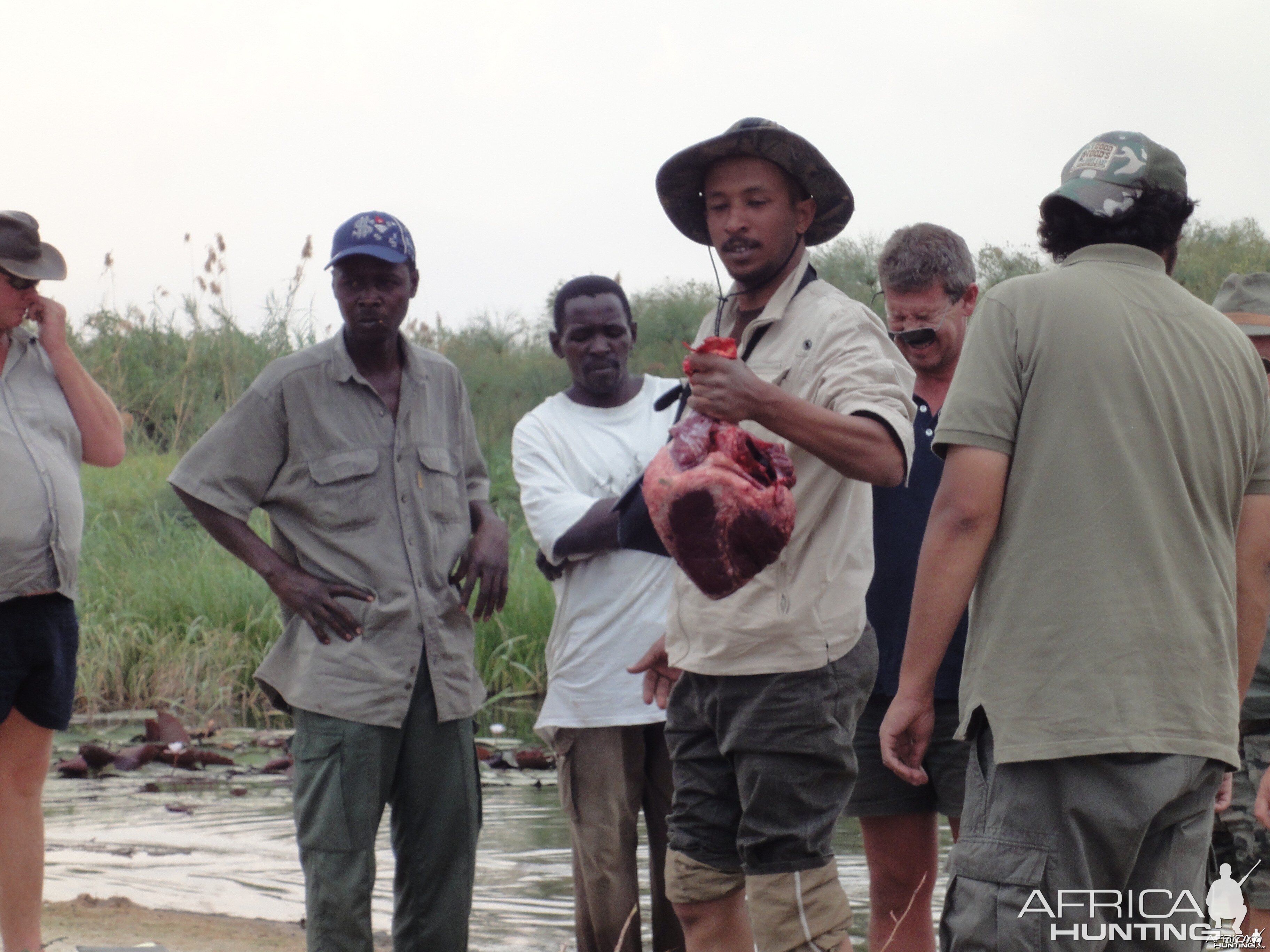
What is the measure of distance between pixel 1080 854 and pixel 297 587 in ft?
6.36

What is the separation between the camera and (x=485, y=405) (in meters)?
13.5

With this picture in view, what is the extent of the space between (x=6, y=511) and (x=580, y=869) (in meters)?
1.76

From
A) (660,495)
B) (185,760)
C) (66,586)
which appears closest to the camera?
(660,495)

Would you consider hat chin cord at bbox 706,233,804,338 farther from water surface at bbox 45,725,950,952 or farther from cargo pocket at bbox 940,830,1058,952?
water surface at bbox 45,725,950,952

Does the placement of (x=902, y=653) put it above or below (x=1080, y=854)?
above

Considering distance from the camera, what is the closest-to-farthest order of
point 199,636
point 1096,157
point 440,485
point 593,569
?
point 1096,157 < point 440,485 < point 593,569 < point 199,636

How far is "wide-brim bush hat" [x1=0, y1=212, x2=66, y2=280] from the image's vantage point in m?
3.71

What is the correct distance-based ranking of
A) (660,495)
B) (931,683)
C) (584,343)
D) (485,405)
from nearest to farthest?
(931,683), (660,495), (584,343), (485,405)

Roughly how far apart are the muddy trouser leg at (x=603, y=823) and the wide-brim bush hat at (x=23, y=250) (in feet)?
6.21

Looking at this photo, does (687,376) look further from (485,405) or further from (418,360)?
(485,405)

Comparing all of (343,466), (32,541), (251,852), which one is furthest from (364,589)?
(251,852)

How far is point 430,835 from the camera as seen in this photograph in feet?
11.3

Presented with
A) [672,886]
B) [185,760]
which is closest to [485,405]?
[185,760]

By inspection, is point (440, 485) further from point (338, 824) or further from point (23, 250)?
point (23, 250)
